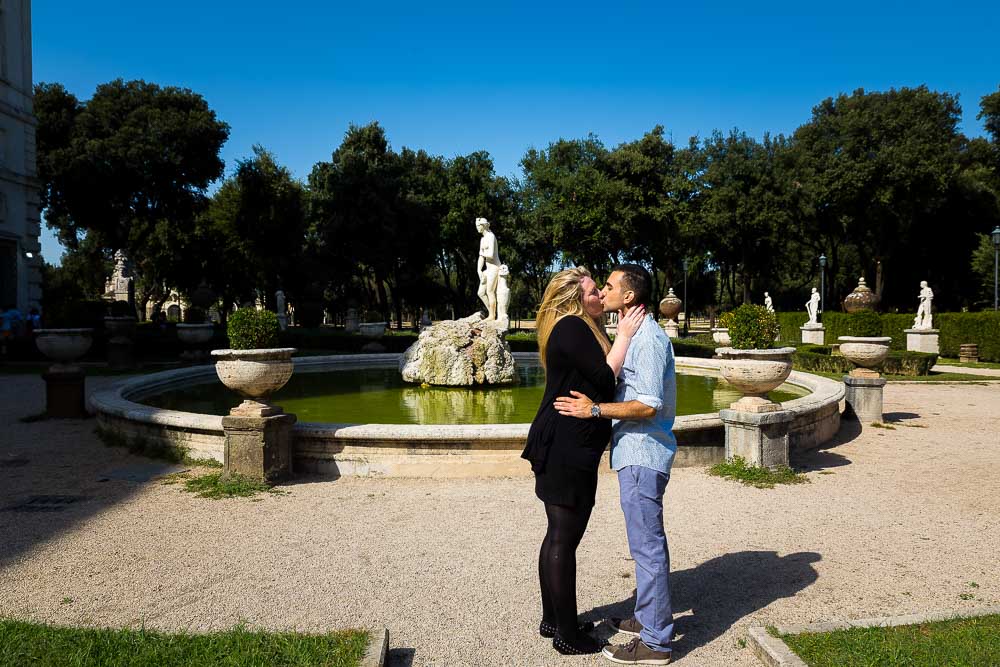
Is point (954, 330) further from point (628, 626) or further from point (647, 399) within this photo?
point (647, 399)

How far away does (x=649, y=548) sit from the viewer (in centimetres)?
335

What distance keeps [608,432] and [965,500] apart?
5075 mm

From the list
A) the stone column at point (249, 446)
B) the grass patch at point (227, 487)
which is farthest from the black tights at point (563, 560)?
the stone column at point (249, 446)

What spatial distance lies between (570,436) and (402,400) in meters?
7.93

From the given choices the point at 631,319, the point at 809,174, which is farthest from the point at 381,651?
the point at 809,174

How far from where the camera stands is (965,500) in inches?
253

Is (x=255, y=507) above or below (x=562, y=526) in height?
below

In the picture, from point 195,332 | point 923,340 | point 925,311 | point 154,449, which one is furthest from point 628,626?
point 925,311

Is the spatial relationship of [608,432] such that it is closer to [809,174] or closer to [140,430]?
[140,430]

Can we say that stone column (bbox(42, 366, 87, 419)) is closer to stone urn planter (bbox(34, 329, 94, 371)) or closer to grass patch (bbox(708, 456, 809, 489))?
stone urn planter (bbox(34, 329, 94, 371))

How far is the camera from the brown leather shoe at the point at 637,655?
3359mm

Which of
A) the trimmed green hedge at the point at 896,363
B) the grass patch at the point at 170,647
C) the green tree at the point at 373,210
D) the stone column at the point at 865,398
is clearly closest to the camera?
the grass patch at the point at 170,647

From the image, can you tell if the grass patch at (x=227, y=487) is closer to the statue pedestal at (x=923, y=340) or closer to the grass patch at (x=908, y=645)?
the grass patch at (x=908, y=645)

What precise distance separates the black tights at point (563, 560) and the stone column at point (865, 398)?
30.7 ft
